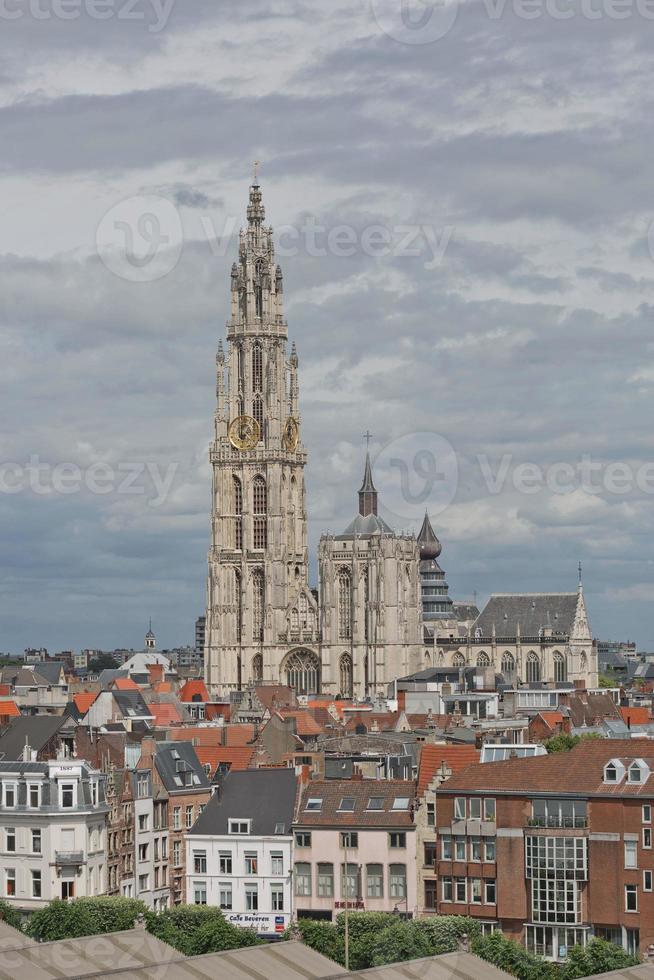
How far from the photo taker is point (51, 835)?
81.2 metres

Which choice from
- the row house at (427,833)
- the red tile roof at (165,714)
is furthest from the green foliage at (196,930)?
the red tile roof at (165,714)

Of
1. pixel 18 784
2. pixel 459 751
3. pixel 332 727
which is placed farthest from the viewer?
pixel 332 727

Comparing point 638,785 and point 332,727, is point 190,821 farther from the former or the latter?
point 332,727

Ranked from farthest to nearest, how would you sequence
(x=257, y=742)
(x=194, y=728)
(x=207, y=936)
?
(x=194, y=728) → (x=257, y=742) → (x=207, y=936)

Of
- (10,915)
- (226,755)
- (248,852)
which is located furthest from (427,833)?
(226,755)

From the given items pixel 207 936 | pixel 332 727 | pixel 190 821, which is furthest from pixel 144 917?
pixel 332 727

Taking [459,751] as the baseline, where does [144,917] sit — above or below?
below

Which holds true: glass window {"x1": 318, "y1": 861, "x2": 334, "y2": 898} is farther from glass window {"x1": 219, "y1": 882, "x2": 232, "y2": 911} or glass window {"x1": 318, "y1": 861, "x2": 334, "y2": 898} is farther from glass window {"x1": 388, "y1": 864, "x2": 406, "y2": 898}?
glass window {"x1": 219, "y1": 882, "x2": 232, "y2": 911}

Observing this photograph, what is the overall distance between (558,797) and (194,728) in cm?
4118

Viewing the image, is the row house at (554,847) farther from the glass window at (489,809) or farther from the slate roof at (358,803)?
the slate roof at (358,803)

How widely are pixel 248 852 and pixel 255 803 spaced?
2.26 m

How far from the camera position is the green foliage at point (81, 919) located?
73062 mm

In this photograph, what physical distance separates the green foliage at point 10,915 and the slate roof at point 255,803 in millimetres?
10591

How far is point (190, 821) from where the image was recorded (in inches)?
3494
